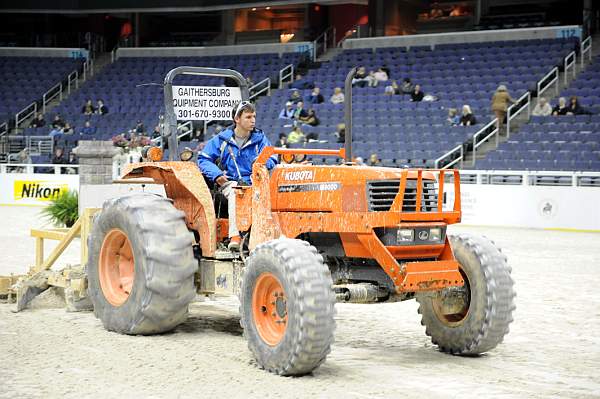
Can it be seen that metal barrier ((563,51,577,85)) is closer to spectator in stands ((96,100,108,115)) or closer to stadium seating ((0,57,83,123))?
spectator in stands ((96,100,108,115))

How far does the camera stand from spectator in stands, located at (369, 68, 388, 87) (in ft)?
89.7

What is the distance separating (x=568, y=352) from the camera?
23.1 ft

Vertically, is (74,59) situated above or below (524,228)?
above

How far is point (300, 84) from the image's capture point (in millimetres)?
29906

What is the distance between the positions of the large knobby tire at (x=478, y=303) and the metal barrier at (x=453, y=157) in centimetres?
1428

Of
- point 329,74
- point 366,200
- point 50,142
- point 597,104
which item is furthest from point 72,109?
point 366,200

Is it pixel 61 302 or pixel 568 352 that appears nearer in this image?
pixel 568 352

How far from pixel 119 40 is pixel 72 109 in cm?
615

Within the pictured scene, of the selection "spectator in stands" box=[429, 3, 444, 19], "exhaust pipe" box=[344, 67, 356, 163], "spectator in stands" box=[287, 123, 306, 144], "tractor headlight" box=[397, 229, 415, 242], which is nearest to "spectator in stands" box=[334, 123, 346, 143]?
"spectator in stands" box=[287, 123, 306, 144]

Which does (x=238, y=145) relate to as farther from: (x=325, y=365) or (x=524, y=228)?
(x=524, y=228)

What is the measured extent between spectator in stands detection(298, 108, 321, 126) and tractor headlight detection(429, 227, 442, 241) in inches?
733

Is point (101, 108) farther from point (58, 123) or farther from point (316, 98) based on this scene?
point (316, 98)

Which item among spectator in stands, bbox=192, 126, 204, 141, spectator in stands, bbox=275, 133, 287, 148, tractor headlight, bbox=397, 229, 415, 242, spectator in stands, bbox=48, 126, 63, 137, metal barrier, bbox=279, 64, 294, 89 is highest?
metal barrier, bbox=279, 64, 294, 89

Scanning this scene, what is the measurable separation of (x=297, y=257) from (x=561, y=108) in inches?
690
